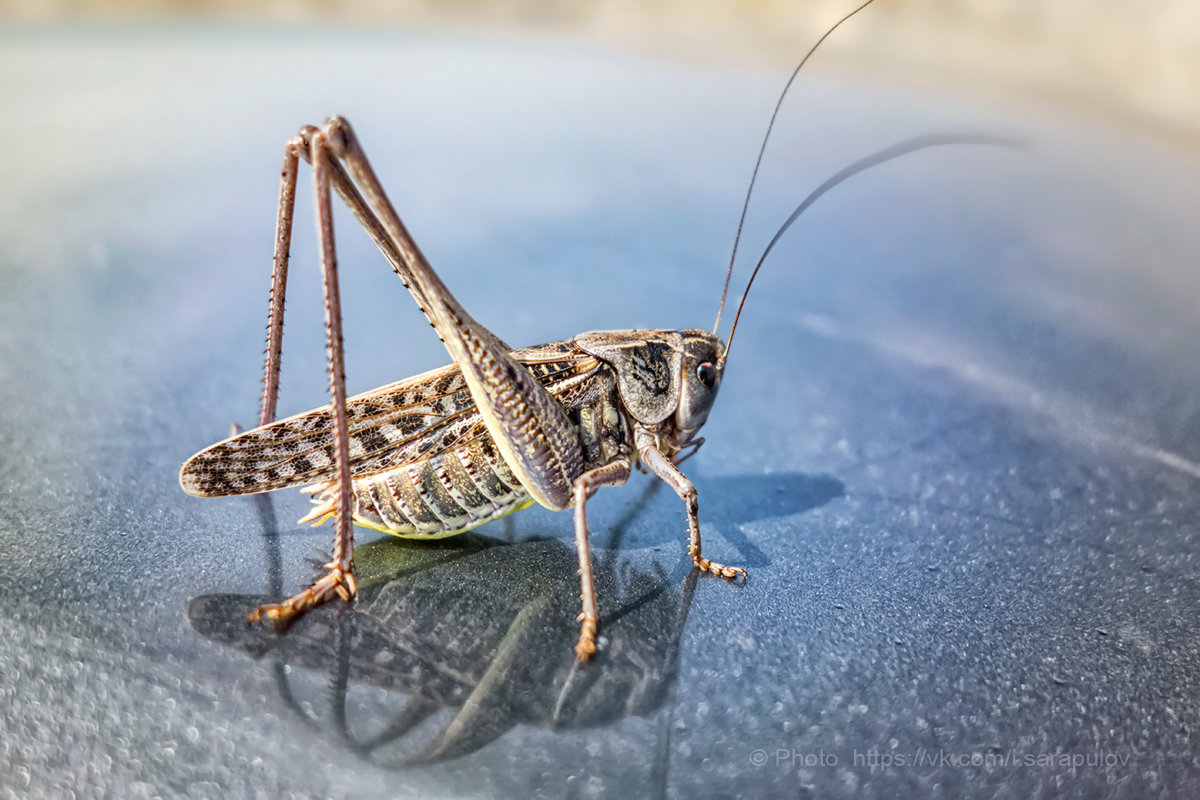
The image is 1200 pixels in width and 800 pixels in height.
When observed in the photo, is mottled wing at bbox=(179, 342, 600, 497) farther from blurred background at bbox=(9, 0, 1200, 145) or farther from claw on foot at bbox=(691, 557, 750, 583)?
blurred background at bbox=(9, 0, 1200, 145)

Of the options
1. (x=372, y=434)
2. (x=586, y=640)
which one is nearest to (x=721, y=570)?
(x=586, y=640)

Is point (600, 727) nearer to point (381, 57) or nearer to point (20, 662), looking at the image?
point (20, 662)

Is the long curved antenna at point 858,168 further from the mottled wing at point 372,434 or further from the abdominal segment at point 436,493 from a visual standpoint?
the abdominal segment at point 436,493

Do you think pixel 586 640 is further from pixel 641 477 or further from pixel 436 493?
pixel 641 477

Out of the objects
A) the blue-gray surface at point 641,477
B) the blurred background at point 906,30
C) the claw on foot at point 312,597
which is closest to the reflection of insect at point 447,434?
the claw on foot at point 312,597

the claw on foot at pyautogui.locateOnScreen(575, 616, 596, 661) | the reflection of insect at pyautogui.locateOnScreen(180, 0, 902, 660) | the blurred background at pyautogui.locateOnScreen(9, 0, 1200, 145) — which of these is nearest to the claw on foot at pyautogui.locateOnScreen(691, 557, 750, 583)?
the reflection of insect at pyautogui.locateOnScreen(180, 0, 902, 660)

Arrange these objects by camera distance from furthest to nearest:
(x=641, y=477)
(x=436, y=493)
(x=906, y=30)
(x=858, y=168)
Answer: (x=906, y=30) < (x=641, y=477) < (x=858, y=168) < (x=436, y=493)
